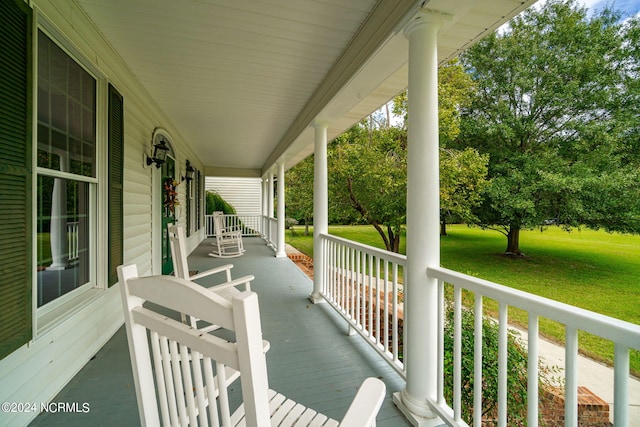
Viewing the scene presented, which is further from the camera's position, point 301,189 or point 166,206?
point 301,189

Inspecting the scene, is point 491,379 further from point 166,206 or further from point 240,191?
point 240,191

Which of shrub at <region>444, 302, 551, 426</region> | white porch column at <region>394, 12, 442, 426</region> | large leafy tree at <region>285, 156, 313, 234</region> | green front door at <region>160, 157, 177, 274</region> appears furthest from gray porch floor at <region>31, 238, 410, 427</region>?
large leafy tree at <region>285, 156, 313, 234</region>

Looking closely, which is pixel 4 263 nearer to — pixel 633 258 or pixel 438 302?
pixel 438 302

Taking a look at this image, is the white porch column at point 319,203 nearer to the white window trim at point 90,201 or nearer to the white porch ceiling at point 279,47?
the white porch ceiling at point 279,47

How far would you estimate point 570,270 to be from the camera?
8703 mm

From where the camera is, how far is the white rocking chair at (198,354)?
0.59m

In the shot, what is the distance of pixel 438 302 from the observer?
163 centimetres

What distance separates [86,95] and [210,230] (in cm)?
886

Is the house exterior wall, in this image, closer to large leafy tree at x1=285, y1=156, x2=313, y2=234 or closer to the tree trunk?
large leafy tree at x1=285, y1=156, x2=313, y2=234

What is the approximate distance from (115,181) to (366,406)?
2839 millimetres

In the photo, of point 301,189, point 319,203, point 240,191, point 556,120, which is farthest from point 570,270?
point 240,191

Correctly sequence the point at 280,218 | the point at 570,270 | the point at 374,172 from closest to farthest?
the point at 280,218, the point at 374,172, the point at 570,270

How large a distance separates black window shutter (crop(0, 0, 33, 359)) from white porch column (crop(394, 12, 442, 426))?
6.88ft

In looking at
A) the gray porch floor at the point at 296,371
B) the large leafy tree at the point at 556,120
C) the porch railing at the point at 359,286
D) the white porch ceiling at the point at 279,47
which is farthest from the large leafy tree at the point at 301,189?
the gray porch floor at the point at 296,371
